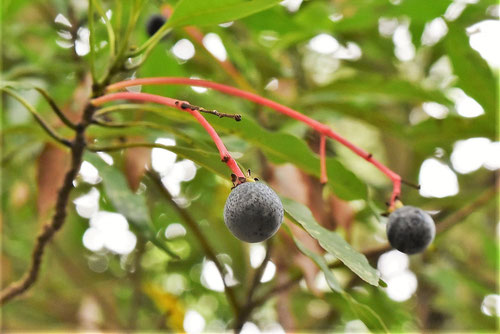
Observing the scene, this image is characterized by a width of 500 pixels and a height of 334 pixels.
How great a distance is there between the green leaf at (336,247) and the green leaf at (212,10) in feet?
0.97

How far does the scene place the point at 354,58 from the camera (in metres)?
1.99

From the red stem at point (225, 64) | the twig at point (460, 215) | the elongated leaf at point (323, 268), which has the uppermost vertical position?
the elongated leaf at point (323, 268)

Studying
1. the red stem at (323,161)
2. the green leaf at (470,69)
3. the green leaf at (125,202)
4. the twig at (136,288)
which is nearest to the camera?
the red stem at (323,161)

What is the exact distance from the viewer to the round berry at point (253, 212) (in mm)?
623

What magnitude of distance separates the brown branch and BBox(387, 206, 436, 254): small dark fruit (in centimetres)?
50

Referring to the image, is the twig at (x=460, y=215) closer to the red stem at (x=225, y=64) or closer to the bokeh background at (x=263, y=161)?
the bokeh background at (x=263, y=161)

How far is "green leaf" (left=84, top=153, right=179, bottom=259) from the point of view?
1.02 meters

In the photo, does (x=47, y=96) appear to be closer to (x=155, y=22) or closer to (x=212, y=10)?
(x=212, y=10)

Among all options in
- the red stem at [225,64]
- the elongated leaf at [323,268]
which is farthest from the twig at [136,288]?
the elongated leaf at [323,268]

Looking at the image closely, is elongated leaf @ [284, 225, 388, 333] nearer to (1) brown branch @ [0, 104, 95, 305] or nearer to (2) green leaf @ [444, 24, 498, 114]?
(1) brown branch @ [0, 104, 95, 305]

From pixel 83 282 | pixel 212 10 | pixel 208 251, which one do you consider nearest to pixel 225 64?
pixel 208 251

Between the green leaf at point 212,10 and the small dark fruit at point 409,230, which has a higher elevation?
the green leaf at point 212,10

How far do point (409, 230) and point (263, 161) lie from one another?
1.88 ft

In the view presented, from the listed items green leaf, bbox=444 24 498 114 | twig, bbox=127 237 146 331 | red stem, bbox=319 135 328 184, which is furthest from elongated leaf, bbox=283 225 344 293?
twig, bbox=127 237 146 331
